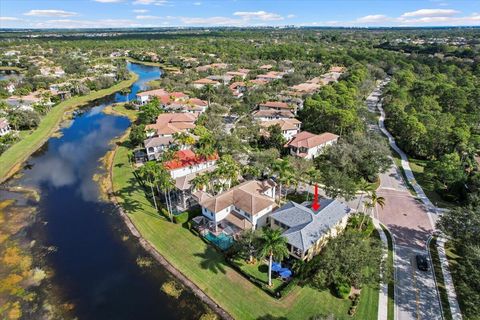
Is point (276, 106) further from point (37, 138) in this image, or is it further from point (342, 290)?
point (342, 290)

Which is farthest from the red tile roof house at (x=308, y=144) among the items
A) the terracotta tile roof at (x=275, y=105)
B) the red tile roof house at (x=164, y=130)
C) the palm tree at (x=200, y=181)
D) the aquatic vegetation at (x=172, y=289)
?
the aquatic vegetation at (x=172, y=289)

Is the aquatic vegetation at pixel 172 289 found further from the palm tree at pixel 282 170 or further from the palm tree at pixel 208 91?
the palm tree at pixel 208 91

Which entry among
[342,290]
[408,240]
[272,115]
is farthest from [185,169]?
[272,115]

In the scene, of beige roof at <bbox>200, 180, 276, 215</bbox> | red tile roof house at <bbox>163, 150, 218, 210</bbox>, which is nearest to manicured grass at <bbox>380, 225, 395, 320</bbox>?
beige roof at <bbox>200, 180, 276, 215</bbox>

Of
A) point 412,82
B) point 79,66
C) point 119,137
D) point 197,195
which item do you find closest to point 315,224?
point 197,195

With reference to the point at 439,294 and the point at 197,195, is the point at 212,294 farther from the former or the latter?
→ the point at 439,294

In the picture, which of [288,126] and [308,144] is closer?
[308,144]
